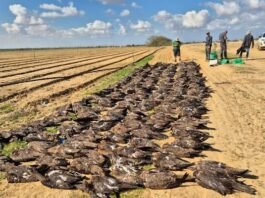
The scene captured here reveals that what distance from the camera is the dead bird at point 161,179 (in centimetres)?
639

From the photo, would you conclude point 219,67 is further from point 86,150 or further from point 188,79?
point 86,150

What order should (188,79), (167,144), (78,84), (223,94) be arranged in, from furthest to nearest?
(78,84) < (188,79) < (223,94) < (167,144)

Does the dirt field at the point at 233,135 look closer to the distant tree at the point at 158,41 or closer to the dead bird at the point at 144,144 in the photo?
the dead bird at the point at 144,144

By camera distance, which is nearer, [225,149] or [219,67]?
[225,149]

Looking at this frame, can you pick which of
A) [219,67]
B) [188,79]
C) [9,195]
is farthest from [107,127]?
[219,67]

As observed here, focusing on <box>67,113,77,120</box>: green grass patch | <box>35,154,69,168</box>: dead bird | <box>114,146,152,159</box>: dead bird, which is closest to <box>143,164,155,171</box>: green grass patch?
<box>114,146,152,159</box>: dead bird

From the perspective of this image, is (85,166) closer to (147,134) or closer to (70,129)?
(147,134)

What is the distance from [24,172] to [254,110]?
24.1 ft

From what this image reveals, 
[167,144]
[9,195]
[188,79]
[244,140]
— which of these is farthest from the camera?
[188,79]

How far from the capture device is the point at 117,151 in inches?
303

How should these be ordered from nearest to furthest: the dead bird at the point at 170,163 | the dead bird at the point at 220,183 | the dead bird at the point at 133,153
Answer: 1. the dead bird at the point at 220,183
2. the dead bird at the point at 170,163
3. the dead bird at the point at 133,153

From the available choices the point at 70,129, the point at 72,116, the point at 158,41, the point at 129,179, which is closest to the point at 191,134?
the point at 129,179

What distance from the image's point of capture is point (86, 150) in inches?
308

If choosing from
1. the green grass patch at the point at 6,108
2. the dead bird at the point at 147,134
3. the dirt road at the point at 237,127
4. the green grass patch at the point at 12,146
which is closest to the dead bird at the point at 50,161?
the green grass patch at the point at 12,146
